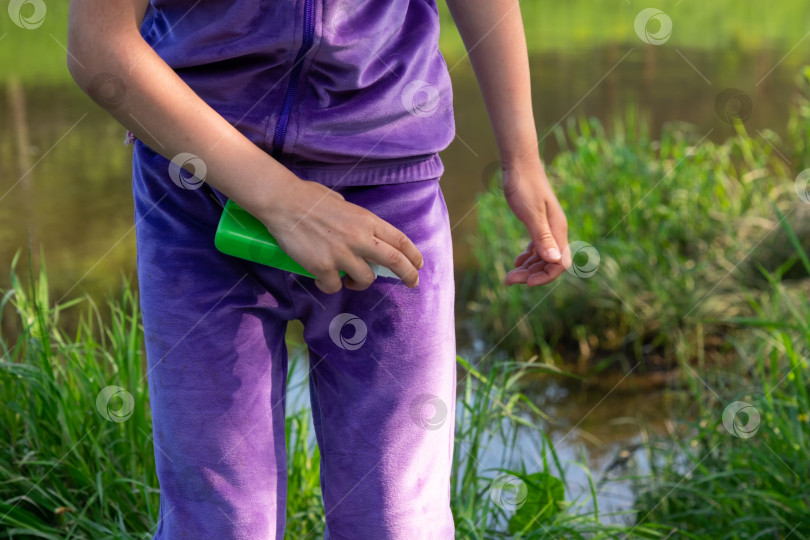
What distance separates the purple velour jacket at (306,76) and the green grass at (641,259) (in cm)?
200

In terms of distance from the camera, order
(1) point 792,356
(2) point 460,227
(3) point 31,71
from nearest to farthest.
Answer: (1) point 792,356
(2) point 460,227
(3) point 31,71

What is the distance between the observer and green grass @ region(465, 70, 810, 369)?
3105 millimetres

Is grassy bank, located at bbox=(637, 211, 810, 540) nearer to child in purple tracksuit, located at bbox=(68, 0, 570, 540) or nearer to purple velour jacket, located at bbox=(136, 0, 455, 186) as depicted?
child in purple tracksuit, located at bbox=(68, 0, 570, 540)

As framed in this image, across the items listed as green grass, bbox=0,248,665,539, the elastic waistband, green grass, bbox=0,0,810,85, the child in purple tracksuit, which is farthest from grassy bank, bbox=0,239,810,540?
green grass, bbox=0,0,810,85

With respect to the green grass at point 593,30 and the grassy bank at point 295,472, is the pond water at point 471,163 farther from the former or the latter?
the green grass at point 593,30

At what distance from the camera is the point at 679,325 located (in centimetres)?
310

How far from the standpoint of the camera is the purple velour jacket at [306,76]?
0.97m

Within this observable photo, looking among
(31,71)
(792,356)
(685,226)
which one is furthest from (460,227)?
(31,71)

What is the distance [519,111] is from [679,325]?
206 centimetres

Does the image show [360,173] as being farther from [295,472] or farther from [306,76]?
[295,472]

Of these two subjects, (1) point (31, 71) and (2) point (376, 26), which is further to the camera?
(1) point (31, 71)

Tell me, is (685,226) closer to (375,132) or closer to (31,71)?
(375,132)

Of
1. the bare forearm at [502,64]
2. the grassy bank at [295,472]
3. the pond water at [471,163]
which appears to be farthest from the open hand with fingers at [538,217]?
the pond water at [471,163]

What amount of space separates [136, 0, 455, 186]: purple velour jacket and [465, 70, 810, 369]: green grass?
200cm
